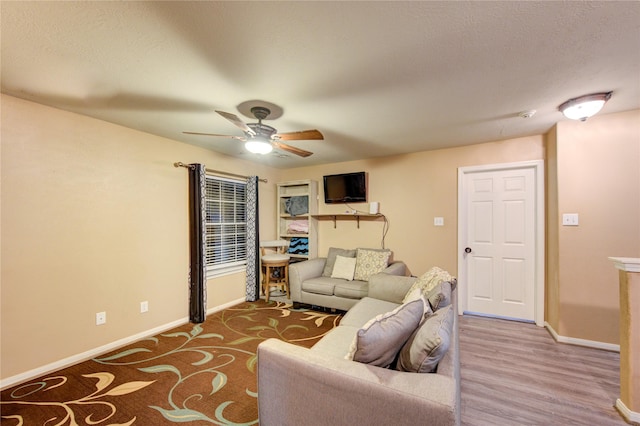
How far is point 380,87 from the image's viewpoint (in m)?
1.98

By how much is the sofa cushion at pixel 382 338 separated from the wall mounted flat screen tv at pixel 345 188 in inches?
115

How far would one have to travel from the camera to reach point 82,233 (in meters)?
2.49

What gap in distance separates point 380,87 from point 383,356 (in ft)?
6.08

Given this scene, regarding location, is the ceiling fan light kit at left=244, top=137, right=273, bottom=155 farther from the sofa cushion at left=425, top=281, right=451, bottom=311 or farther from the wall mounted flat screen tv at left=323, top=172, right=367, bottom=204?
the wall mounted flat screen tv at left=323, top=172, right=367, bottom=204

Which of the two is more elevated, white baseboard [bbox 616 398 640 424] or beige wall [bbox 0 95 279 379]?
beige wall [bbox 0 95 279 379]

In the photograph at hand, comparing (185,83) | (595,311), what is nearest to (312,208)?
(185,83)

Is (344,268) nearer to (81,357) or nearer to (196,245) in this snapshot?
(196,245)

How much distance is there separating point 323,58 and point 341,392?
72.6 inches

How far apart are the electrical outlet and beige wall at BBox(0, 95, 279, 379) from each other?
4 centimetres

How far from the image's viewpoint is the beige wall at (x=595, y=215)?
98.5 inches

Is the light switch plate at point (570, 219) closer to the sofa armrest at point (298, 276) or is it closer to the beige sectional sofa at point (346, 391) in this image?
the beige sectional sofa at point (346, 391)

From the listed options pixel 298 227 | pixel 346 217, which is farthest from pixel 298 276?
pixel 346 217

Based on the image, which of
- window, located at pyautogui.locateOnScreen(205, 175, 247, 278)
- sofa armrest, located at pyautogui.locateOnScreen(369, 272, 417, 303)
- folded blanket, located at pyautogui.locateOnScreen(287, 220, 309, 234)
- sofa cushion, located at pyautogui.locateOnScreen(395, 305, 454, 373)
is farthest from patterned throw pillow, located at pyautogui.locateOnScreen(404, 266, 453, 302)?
window, located at pyautogui.locateOnScreen(205, 175, 247, 278)

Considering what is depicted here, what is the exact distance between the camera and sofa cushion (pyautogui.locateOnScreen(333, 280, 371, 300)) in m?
3.38
